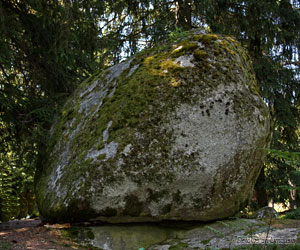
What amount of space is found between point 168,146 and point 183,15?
5.98 m

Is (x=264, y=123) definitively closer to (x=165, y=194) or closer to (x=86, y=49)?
(x=165, y=194)

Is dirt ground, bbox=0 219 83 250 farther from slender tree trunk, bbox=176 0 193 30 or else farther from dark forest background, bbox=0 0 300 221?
slender tree trunk, bbox=176 0 193 30

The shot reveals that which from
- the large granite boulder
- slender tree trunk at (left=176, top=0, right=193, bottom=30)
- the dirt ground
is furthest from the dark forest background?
the dirt ground

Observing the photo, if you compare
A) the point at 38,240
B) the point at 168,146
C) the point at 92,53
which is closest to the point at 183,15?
the point at 92,53

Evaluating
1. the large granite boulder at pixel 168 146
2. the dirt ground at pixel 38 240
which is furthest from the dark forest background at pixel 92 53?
the dirt ground at pixel 38 240

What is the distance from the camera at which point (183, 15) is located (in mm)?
9484

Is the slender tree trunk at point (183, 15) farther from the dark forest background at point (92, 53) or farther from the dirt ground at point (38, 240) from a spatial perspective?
the dirt ground at point (38, 240)

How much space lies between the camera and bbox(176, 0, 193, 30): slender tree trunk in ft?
30.0

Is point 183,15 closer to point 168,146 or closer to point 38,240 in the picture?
point 168,146

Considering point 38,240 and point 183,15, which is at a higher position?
point 183,15

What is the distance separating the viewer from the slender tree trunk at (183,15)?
916 centimetres

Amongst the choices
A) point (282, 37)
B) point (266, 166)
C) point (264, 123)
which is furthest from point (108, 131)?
point (282, 37)

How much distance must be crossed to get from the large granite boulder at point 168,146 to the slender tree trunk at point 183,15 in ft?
13.2

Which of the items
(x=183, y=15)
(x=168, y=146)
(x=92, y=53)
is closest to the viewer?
(x=168, y=146)
